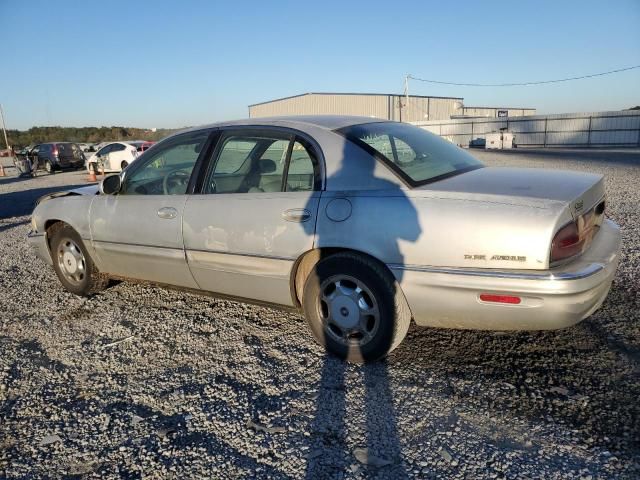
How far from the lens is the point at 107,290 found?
4.78 meters

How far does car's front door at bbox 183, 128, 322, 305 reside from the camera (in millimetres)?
3074

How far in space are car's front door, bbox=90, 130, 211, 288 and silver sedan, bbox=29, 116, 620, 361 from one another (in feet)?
0.04

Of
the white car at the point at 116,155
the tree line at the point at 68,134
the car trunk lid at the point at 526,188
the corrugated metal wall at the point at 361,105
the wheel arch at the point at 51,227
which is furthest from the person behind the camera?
the tree line at the point at 68,134

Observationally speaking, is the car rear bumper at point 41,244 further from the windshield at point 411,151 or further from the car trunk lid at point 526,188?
the car trunk lid at point 526,188

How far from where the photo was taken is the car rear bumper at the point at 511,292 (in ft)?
7.95

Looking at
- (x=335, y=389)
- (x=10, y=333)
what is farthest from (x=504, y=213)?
(x=10, y=333)

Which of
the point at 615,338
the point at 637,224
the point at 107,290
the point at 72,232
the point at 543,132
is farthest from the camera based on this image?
the point at 543,132

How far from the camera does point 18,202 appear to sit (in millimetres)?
12180

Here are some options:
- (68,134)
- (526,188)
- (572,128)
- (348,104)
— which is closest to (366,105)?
(348,104)

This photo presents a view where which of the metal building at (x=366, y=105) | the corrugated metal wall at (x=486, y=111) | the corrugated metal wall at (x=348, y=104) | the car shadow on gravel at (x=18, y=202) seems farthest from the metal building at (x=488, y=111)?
the car shadow on gravel at (x=18, y=202)

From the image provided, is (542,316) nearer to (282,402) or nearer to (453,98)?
(282,402)

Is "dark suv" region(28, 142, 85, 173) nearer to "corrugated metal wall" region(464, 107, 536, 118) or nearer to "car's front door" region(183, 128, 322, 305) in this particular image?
"car's front door" region(183, 128, 322, 305)

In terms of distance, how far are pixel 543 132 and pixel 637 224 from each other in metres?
31.7

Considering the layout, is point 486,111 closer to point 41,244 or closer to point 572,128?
point 572,128
